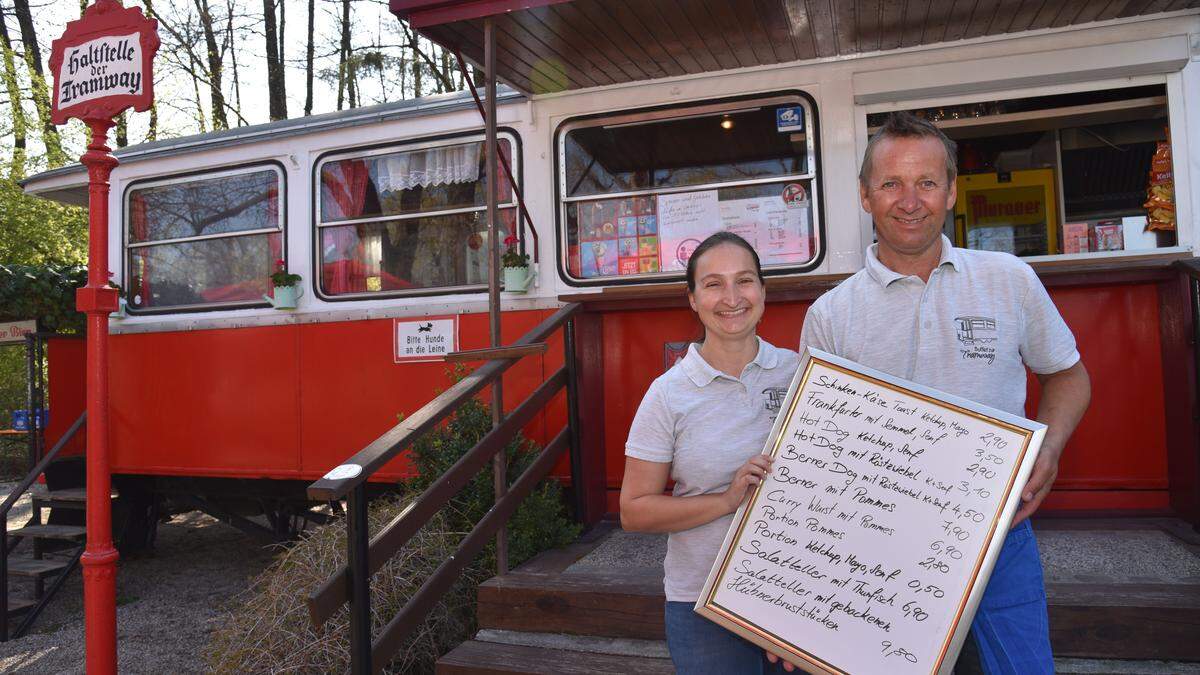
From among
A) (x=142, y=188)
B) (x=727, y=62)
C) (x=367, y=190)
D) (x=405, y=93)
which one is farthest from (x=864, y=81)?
(x=405, y=93)

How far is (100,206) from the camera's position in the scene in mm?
3820

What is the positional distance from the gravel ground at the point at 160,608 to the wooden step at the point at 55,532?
0.58 meters

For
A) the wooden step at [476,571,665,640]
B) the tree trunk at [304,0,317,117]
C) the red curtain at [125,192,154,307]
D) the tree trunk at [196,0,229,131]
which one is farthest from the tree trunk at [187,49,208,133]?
the wooden step at [476,571,665,640]

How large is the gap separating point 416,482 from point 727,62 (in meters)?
2.96

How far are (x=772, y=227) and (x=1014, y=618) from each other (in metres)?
3.11

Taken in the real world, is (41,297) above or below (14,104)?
below

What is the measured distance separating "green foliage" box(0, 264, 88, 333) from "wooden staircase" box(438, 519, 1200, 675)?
6674mm

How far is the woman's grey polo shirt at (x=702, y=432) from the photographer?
5.81 ft

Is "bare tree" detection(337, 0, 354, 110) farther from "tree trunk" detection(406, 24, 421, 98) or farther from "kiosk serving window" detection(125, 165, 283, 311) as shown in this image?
"kiosk serving window" detection(125, 165, 283, 311)

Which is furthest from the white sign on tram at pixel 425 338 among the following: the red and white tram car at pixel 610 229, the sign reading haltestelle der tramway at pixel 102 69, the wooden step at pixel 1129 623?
the wooden step at pixel 1129 623

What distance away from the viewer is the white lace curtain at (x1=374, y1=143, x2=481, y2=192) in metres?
5.06

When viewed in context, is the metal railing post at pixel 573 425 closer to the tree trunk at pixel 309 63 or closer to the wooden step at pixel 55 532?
the wooden step at pixel 55 532

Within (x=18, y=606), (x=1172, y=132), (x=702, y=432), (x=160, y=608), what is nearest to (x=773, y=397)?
(x=702, y=432)

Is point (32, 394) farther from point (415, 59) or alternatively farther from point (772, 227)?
point (415, 59)
